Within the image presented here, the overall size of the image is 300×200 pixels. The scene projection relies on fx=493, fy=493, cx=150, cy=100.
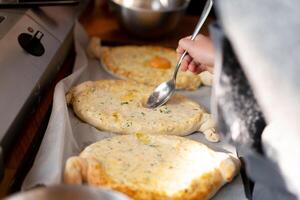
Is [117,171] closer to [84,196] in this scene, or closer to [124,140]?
[124,140]

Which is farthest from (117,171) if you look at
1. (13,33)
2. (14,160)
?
(13,33)

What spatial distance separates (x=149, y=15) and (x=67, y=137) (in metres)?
0.54

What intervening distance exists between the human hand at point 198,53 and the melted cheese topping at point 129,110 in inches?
4.3

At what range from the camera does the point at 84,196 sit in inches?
25.2

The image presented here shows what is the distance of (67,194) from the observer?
0.63 metres

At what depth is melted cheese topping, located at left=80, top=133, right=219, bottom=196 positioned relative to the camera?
0.85 metres

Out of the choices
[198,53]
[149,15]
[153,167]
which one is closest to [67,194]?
[153,167]

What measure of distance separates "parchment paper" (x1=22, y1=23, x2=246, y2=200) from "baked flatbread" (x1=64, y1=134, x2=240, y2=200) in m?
0.03

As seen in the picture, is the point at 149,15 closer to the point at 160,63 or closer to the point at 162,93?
the point at 160,63

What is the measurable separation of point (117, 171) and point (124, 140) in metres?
0.12

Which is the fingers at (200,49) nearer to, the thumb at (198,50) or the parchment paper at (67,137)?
the thumb at (198,50)

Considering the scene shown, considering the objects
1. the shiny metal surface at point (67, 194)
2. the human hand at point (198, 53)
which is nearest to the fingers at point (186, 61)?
the human hand at point (198, 53)

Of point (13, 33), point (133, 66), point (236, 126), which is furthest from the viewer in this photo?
point (133, 66)

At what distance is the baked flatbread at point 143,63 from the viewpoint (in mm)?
1272
